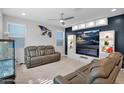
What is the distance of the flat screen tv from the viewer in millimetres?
4435

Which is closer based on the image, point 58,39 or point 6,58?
point 6,58

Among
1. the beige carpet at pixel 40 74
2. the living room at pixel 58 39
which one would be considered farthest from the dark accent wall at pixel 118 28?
the beige carpet at pixel 40 74

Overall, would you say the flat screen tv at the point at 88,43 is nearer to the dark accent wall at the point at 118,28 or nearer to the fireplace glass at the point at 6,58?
the dark accent wall at the point at 118,28

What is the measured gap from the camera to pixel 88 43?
482 cm

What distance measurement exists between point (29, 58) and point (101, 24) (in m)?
3.22

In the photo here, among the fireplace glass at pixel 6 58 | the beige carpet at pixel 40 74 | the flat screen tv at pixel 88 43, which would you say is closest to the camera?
the fireplace glass at pixel 6 58

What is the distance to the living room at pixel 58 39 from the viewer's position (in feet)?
8.13

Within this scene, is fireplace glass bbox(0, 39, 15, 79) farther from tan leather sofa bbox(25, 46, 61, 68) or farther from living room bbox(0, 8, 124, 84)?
tan leather sofa bbox(25, 46, 61, 68)

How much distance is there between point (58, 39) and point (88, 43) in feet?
6.53

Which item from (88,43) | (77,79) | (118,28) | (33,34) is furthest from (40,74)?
(118,28)

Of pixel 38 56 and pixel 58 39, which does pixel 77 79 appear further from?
pixel 38 56

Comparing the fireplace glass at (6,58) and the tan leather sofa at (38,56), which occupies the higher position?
the fireplace glass at (6,58)

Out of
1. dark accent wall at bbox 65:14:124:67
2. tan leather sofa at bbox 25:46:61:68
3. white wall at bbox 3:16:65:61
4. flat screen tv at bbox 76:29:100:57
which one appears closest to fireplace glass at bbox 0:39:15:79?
white wall at bbox 3:16:65:61
